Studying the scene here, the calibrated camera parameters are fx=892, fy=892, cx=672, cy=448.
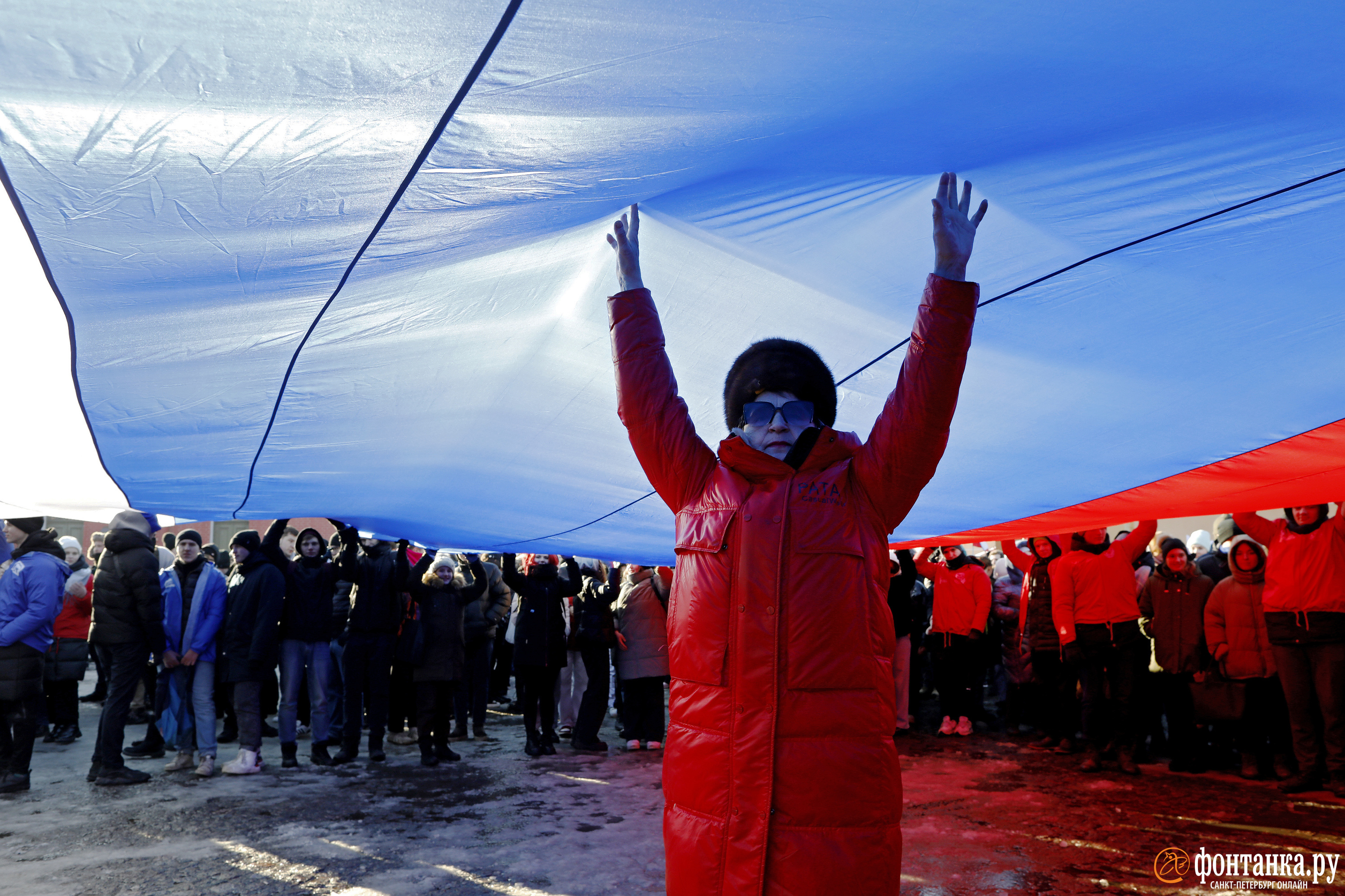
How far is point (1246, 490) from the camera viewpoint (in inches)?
188

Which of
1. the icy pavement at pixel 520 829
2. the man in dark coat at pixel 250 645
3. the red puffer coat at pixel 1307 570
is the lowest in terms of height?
the icy pavement at pixel 520 829

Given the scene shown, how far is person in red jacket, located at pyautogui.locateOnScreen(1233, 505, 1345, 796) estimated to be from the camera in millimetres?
5703

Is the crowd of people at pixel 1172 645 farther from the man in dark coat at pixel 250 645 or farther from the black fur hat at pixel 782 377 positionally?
the man in dark coat at pixel 250 645

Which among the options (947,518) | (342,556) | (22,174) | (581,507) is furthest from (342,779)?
(22,174)

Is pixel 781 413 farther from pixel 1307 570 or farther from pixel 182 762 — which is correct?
pixel 182 762

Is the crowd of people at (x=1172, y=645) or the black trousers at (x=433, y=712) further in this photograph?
the black trousers at (x=433, y=712)

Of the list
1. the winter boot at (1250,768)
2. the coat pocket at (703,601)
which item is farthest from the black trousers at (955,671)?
the coat pocket at (703,601)

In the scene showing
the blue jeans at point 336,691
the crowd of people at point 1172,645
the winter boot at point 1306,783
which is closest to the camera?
the crowd of people at point 1172,645

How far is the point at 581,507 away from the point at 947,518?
2087 millimetres

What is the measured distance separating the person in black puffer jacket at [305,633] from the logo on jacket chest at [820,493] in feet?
19.9

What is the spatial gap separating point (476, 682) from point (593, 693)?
1.41 meters

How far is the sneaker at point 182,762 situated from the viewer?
681 cm

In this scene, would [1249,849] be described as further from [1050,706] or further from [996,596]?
[996,596]

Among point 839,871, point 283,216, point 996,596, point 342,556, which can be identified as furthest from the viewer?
point 996,596
